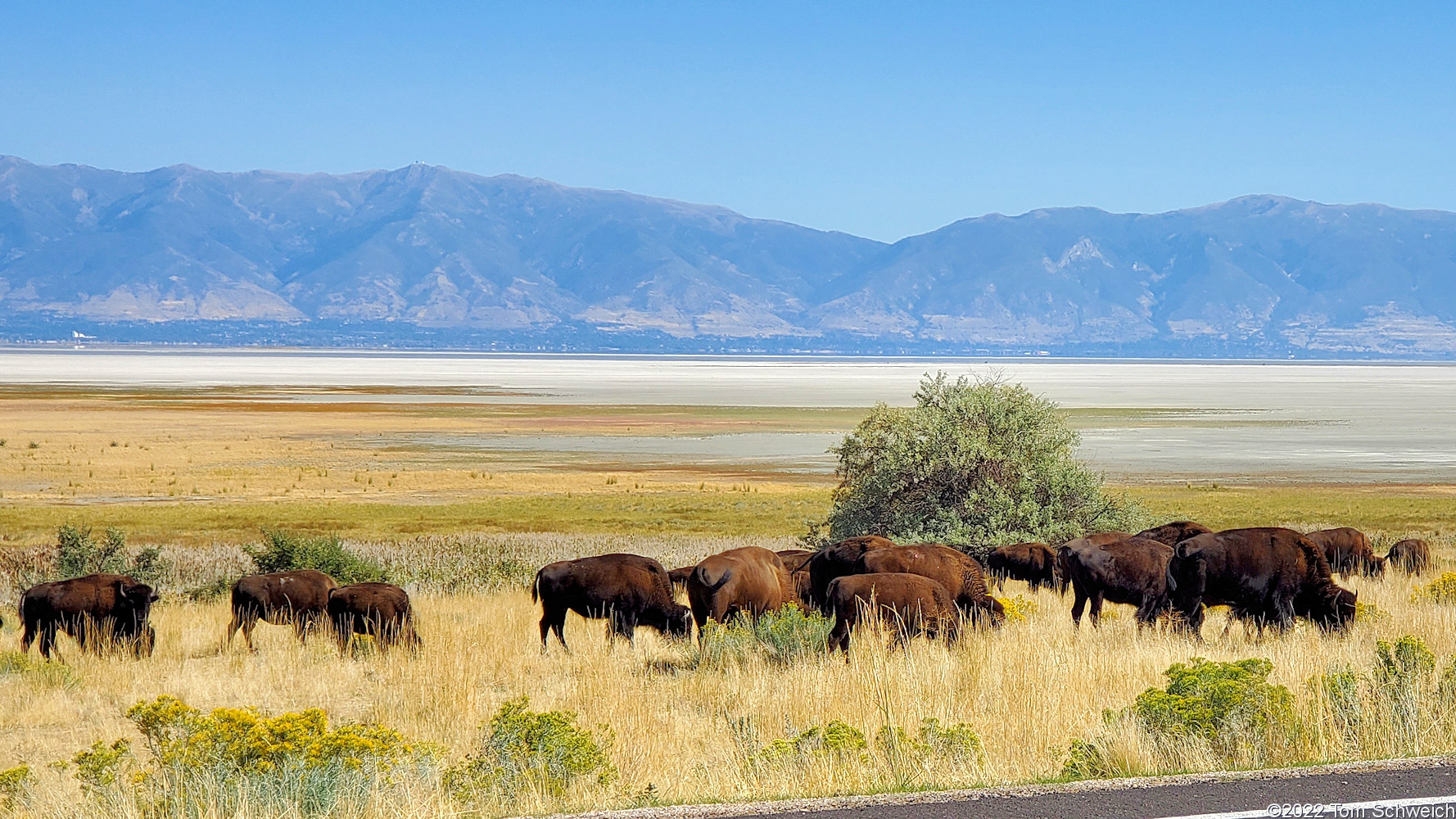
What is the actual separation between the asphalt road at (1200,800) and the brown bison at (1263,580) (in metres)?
5.72

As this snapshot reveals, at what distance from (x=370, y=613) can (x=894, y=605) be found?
210 inches

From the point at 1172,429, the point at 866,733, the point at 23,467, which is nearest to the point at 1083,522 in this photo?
the point at 866,733

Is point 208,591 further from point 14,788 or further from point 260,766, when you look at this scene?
point 260,766

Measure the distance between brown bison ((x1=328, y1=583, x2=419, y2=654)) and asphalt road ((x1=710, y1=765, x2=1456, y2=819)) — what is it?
759 cm

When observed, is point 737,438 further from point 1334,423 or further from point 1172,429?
point 1334,423

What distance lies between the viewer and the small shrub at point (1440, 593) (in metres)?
15.8

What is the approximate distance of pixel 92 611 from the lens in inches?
521

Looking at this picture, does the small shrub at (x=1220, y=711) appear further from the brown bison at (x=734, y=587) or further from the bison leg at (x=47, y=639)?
the bison leg at (x=47, y=639)

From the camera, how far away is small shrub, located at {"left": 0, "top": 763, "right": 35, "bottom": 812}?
718 cm

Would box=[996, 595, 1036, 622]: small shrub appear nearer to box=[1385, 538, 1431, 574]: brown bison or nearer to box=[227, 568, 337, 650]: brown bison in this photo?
box=[227, 568, 337, 650]: brown bison

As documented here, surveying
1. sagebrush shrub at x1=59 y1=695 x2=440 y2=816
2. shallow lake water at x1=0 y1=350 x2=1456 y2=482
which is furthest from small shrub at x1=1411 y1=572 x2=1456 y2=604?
sagebrush shrub at x1=59 y1=695 x2=440 y2=816

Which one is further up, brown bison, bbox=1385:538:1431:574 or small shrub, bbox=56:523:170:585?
brown bison, bbox=1385:538:1431:574

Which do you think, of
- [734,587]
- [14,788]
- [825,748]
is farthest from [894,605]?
[14,788]

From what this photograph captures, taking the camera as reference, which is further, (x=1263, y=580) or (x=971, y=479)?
(x=971, y=479)
